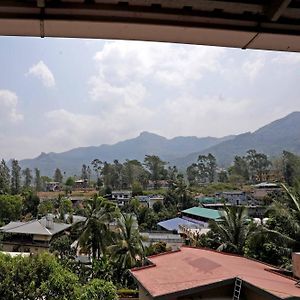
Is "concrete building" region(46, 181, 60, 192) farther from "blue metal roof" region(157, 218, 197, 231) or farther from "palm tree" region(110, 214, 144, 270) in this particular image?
"palm tree" region(110, 214, 144, 270)

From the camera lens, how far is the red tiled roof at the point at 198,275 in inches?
329

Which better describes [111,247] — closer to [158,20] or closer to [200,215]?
[158,20]

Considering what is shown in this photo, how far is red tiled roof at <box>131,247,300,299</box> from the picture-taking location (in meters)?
8.35

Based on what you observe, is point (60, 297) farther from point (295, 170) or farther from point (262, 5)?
point (295, 170)

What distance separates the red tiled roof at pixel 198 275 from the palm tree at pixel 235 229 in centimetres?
673

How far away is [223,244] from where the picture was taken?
61.3 feet

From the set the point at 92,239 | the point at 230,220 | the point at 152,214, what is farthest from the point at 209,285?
the point at 152,214

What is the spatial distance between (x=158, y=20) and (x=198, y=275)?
7.69m

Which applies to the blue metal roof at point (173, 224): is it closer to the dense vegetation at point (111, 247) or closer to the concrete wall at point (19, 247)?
the dense vegetation at point (111, 247)

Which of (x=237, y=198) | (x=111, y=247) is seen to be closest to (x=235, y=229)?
(x=111, y=247)

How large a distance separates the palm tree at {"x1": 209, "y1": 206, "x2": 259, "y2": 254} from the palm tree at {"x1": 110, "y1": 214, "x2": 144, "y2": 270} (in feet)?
15.2

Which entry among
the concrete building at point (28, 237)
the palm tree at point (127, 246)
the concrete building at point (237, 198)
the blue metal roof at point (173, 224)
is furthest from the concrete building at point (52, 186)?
the palm tree at point (127, 246)

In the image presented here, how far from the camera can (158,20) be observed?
2738 millimetres

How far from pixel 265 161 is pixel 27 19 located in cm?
9309
